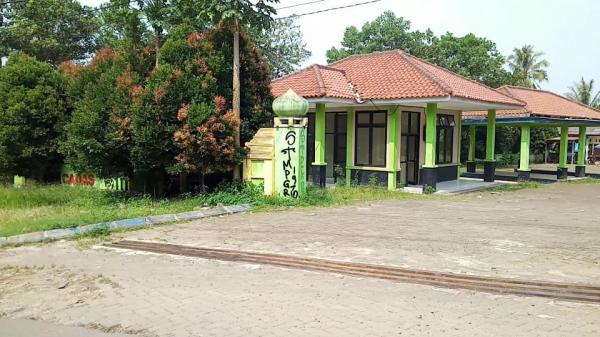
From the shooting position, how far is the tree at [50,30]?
27.3 m

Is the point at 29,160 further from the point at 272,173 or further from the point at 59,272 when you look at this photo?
the point at 59,272

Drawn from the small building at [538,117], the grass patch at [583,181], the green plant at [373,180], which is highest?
the small building at [538,117]

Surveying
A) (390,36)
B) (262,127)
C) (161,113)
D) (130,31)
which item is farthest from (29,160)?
(390,36)

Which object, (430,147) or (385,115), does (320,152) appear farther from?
(430,147)

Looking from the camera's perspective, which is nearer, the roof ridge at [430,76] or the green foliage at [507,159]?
the roof ridge at [430,76]

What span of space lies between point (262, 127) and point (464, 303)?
394 inches

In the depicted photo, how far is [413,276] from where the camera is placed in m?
6.57

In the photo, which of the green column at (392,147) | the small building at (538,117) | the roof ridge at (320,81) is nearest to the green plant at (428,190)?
the green column at (392,147)

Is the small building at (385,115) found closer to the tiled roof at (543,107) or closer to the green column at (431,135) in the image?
the green column at (431,135)

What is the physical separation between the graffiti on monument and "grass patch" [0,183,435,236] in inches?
11.8

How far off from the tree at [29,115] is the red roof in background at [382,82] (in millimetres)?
7247

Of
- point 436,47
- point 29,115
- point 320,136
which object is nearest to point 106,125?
point 29,115

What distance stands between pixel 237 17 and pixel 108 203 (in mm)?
5888

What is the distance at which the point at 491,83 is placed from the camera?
3731cm
